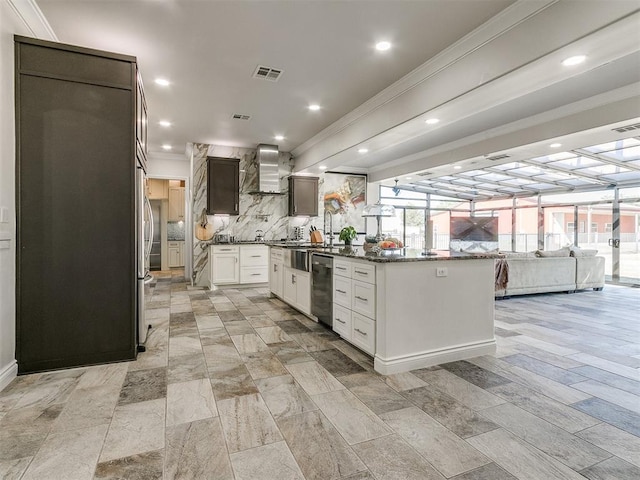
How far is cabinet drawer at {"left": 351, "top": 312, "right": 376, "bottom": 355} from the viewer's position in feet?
9.55

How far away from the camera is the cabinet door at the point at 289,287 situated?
486 centimetres

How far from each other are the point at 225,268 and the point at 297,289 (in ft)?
8.28

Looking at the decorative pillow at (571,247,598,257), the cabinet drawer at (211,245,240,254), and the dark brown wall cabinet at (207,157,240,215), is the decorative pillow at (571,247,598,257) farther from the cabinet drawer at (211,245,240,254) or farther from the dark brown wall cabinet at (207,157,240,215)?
the dark brown wall cabinet at (207,157,240,215)

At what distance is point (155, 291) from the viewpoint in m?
6.46

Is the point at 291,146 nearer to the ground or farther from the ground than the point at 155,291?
farther from the ground

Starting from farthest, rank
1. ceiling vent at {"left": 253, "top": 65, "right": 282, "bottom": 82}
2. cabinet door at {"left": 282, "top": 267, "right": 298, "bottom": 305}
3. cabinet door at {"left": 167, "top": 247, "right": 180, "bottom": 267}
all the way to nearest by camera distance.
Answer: cabinet door at {"left": 167, "top": 247, "right": 180, "bottom": 267} → cabinet door at {"left": 282, "top": 267, "right": 298, "bottom": 305} → ceiling vent at {"left": 253, "top": 65, "right": 282, "bottom": 82}

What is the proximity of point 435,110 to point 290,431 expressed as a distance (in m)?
3.32

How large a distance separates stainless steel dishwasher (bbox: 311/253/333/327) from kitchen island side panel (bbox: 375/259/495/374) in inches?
39.1

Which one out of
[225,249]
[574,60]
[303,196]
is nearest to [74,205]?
[225,249]

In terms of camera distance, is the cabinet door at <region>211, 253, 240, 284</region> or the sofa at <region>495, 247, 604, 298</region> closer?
the sofa at <region>495, 247, 604, 298</region>

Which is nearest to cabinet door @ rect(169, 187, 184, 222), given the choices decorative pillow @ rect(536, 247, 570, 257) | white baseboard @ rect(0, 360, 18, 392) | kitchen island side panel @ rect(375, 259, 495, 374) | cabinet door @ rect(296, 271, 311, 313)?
cabinet door @ rect(296, 271, 311, 313)

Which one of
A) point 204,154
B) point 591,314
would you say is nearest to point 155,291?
point 204,154

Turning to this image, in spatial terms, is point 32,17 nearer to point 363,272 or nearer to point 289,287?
point 363,272

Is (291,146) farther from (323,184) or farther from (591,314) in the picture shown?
(591,314)
